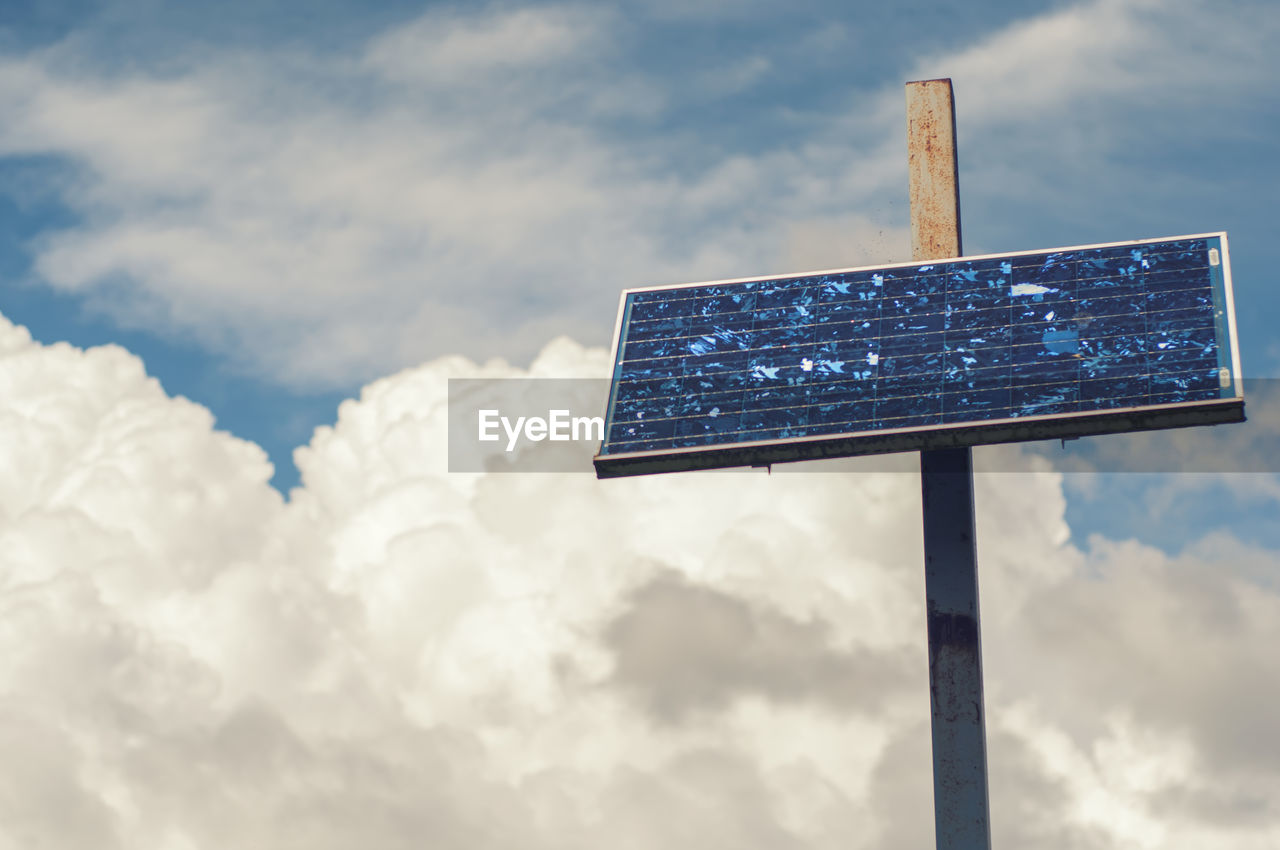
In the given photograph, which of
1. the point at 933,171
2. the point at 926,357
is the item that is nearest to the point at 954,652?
the point at 926,357

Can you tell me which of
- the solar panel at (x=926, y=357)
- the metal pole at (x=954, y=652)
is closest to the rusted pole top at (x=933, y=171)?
the solar panel at (x=926, y=357)

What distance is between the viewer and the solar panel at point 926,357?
71.8 feet

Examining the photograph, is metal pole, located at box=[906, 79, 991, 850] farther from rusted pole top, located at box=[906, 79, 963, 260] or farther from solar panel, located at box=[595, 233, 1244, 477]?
rusted pole top, located at box=[906, 79, 963, 260]

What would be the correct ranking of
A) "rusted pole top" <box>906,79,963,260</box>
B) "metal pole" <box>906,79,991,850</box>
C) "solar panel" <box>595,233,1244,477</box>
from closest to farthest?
"solar panel" <box>595,233,1244,477</box> < "metal pole" <box>906,79,991,850</box> < "rusted pole top" <box>906,79,963,260</box>

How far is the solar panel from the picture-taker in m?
21.9

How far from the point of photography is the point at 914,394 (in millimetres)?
22719

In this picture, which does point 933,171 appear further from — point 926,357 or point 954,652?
point 954,652

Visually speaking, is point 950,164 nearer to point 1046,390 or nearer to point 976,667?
point 1046,390

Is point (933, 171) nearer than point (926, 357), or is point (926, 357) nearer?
point (926, 357)

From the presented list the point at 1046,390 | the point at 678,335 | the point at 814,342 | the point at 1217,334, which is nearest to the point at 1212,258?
the point at 1217,334

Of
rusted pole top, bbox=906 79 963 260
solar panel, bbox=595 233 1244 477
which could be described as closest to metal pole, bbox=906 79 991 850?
solar panel, bbox=595 233 1244 477

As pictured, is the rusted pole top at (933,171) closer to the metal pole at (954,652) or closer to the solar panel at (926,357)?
the solar panel at (926,357)

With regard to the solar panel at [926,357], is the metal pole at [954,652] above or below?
below

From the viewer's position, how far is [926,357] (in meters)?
23.3
